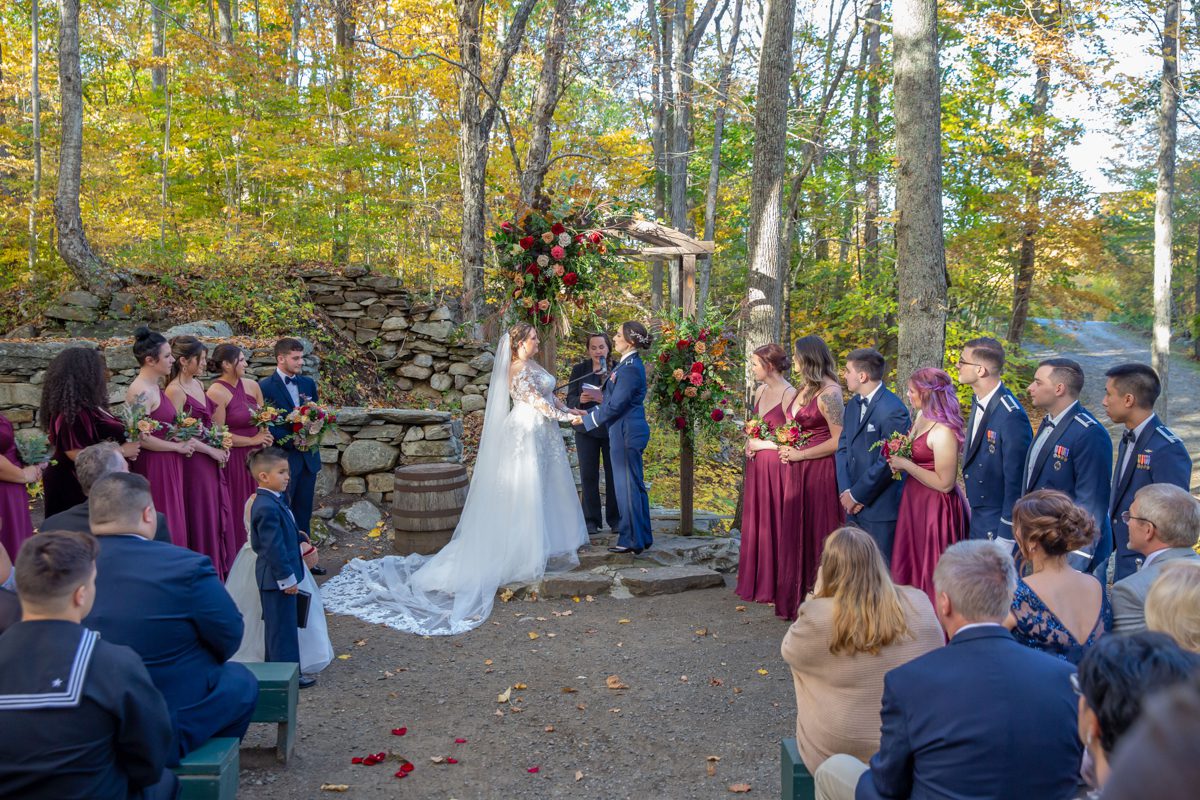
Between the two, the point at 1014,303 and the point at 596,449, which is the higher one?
the point at 1014,303

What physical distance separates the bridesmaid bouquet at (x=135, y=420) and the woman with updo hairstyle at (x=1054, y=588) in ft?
17.4

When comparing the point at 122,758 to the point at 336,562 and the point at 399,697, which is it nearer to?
the point at 399,697

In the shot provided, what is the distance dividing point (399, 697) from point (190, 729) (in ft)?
6.11

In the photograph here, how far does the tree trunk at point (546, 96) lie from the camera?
12.0m

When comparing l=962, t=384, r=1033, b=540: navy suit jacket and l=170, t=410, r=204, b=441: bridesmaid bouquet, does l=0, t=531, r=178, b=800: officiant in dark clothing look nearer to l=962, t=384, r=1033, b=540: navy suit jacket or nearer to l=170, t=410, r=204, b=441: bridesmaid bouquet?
l=170, t=410, r=204, b=441: bridesmaid bouquet

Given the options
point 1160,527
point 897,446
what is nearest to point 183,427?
point 897,446

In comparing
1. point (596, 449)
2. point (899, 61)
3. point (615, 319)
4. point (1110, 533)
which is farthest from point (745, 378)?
point (615, 319)

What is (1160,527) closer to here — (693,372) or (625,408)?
(693,372)

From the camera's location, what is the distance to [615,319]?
20297 mm

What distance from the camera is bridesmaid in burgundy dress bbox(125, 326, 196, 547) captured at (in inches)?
226

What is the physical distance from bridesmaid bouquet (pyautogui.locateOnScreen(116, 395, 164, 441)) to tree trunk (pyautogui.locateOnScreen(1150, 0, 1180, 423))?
1395 centimetres

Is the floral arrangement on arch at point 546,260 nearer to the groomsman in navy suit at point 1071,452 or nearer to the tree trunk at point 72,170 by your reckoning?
the groomsman in navy suit at point 1071,452

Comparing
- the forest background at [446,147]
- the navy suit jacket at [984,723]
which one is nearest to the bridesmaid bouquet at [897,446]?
the navy suit jacket at [984,723]

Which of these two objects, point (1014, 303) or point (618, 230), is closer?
point (618, 230)
